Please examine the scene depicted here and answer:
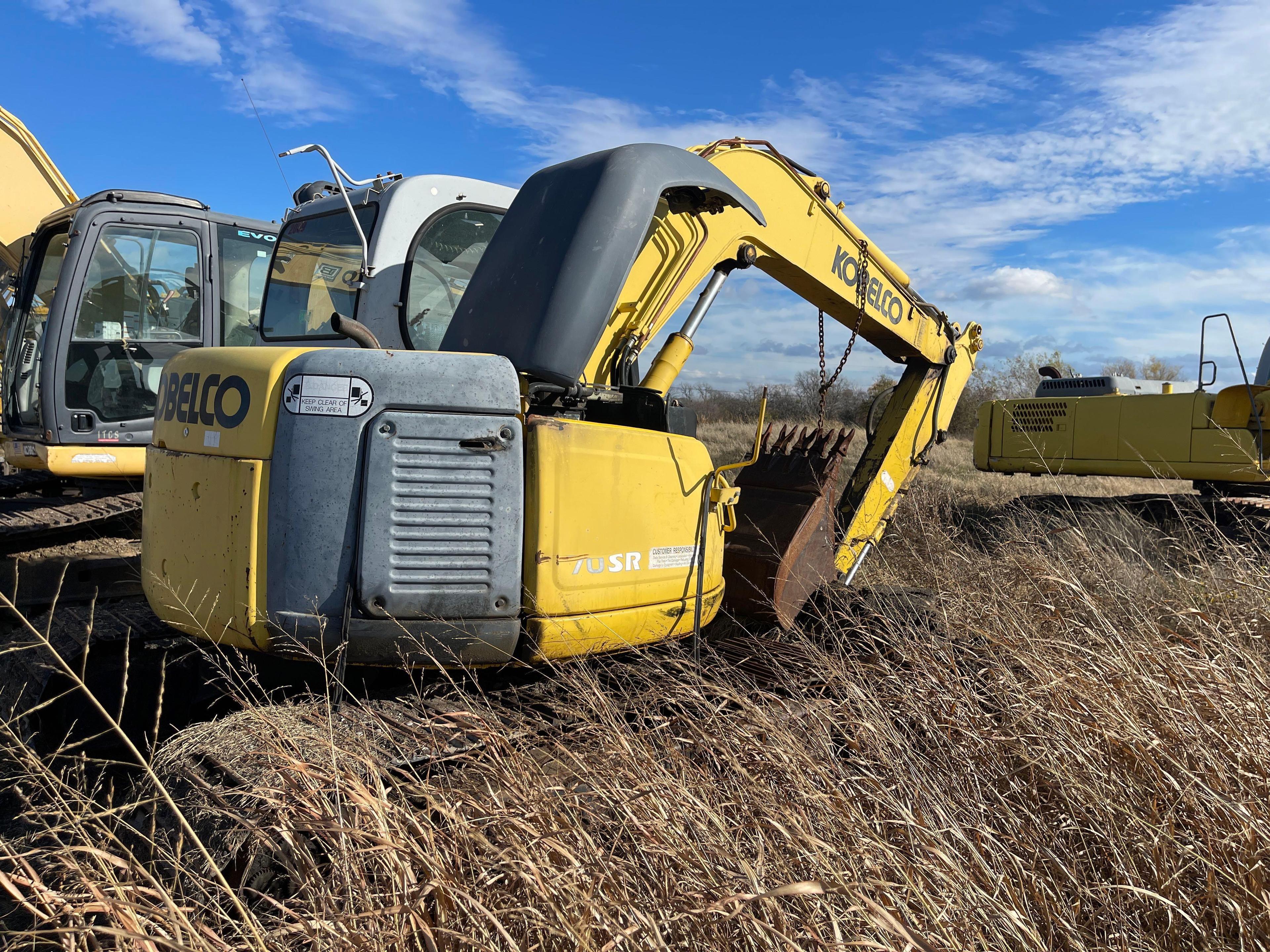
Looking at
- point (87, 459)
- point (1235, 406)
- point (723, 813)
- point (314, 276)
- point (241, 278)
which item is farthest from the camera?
point (1235, 406)

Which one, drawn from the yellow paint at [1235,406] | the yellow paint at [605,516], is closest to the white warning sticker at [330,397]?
the yellow paint at [605,516]

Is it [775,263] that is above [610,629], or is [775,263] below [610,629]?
above

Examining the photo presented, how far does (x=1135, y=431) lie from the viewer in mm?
8844

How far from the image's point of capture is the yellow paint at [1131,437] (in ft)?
25.3

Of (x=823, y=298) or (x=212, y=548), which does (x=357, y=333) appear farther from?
(x=823, y=298)

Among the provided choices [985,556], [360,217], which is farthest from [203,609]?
[985,556]

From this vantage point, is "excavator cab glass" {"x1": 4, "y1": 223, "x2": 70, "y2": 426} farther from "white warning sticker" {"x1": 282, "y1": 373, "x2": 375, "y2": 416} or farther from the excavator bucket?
the excavator bucket

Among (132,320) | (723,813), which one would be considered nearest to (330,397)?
(723,813)

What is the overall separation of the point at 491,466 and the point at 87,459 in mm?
5154

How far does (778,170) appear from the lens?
4227 mm

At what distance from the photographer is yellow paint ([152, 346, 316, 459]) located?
8.88 ft

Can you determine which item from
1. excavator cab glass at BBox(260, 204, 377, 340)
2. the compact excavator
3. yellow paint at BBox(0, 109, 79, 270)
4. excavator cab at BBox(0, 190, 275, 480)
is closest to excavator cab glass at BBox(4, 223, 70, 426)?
the compact excavator

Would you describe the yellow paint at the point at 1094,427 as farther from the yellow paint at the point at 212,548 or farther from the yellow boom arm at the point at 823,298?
the yellow paint at the point at 212,548

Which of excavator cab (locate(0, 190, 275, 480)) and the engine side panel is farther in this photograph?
excavator cab (locate(0, 190, 275, 480))
